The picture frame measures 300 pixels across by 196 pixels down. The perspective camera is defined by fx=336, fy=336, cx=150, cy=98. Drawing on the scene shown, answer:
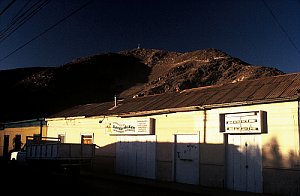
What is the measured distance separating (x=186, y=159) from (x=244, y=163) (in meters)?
3.41

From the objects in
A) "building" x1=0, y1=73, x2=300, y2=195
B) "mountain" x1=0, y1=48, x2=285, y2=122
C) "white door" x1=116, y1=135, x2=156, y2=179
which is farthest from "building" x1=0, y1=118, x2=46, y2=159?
"white door" x1=116, y1=135, x2=156, y2=179

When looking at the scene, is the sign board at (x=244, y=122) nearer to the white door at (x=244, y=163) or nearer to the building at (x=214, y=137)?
the building at (x=214, y=137)

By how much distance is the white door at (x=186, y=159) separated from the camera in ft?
55.8

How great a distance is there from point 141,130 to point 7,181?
7.74 metres

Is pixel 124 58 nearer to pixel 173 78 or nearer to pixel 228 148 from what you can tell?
pixel 173 78

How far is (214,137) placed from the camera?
53.3 feet

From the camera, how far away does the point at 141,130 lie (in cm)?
2016

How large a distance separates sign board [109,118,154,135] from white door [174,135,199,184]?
2.08 meters

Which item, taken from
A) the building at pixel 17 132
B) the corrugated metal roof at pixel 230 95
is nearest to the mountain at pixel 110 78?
the building at pixel 17 132

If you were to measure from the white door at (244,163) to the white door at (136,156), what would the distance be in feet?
17.2

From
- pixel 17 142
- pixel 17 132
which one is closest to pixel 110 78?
pixel 17 132

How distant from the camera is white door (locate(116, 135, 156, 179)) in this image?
19.6 m

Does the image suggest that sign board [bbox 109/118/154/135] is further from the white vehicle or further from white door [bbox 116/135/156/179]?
the white vehicle

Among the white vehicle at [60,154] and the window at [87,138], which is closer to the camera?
the white vehicle at [60,154]
